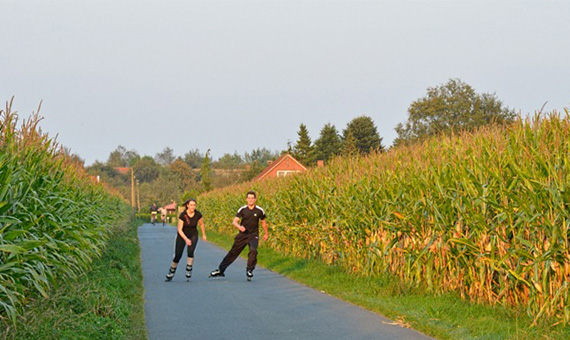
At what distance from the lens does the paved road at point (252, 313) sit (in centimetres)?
888

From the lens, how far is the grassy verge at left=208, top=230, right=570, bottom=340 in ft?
26.6

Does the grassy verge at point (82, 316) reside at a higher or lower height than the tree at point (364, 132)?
lower

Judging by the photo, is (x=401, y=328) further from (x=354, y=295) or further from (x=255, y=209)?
(x=255, y=209)

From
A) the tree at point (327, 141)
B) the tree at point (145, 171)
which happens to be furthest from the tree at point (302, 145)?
the tree at point (145, 171)

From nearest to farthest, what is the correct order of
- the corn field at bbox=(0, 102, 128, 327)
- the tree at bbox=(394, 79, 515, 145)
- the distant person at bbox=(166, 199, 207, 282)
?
the corn field at bbox=(0, 102, 128, 327), the distant person at bbox=(166, 199, 207, 282), the tree at bbox=(394, 79, 515, 145)

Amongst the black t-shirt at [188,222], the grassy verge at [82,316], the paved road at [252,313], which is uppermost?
the black t-shirt at [188,222]

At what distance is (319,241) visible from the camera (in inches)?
679

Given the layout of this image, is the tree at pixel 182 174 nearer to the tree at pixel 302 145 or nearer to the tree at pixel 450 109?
the tree at pixel 302 145

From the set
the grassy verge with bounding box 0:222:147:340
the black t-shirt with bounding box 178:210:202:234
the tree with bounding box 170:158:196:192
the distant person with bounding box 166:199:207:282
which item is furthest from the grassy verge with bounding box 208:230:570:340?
the tree with bounding box 170:158:196:192

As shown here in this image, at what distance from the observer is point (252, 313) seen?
34.8 feet

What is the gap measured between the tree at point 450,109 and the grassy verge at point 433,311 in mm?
65320

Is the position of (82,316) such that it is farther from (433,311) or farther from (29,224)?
(433,311)

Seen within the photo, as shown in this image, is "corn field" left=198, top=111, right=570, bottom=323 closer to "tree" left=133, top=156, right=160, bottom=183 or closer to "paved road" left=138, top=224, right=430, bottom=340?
"paved road" left=138, top=224, right=430, bottom=340

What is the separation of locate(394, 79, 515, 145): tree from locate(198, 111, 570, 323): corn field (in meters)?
64.2
